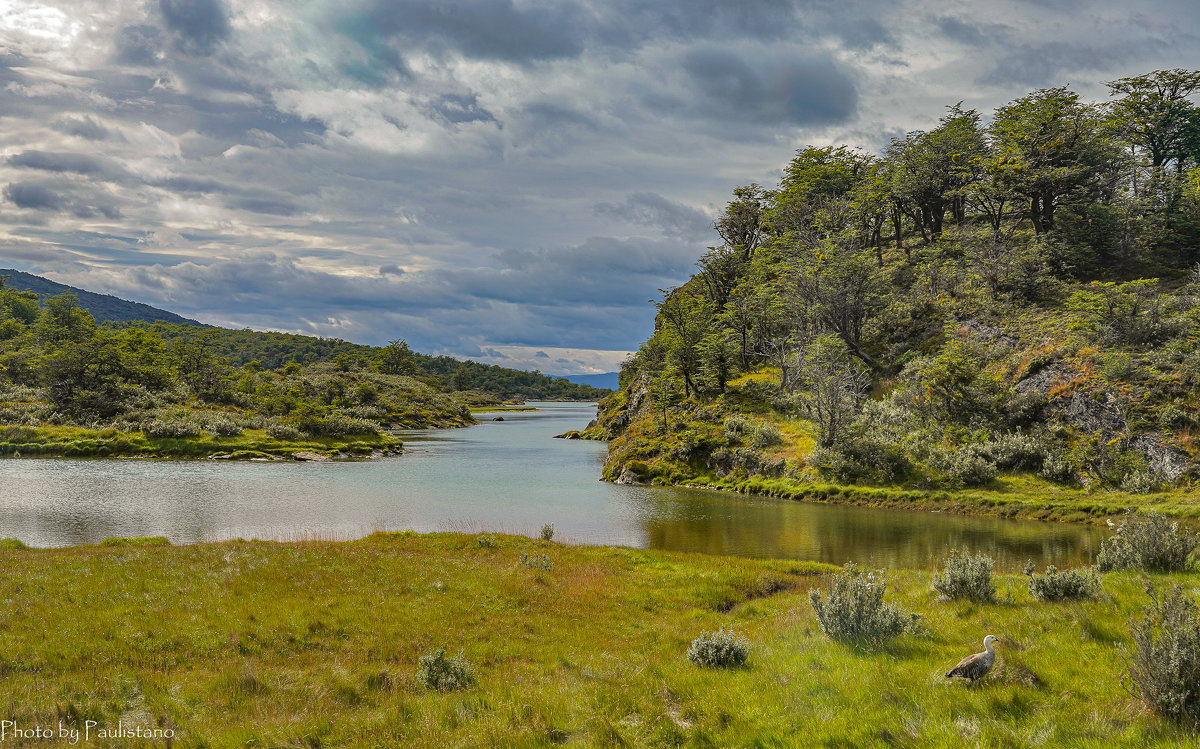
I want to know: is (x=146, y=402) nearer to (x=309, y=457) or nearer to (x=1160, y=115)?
(x=309, y=457)

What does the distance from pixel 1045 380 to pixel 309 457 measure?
80.7m

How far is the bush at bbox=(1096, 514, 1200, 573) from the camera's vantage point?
13586mm

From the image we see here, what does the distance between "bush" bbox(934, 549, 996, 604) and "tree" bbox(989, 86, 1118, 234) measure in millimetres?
63113

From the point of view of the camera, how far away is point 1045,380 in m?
43.8

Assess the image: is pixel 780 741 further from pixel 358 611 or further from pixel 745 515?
pixel 745 515

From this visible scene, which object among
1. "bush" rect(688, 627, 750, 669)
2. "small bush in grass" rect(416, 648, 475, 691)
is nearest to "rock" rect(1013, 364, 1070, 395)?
"bush" rect(688, 627, 750, 669)

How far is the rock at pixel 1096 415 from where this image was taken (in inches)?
1499

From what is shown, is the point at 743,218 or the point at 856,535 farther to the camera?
the point at 743,218

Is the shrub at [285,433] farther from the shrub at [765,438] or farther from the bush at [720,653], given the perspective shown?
the bush at [720,653]

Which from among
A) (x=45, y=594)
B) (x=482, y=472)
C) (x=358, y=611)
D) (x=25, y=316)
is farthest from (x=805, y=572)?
(x=25, y=316)

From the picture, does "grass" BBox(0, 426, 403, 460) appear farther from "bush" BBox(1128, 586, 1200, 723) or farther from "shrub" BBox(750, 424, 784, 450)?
"bush" BBox(1128, 586, 1200, 723)

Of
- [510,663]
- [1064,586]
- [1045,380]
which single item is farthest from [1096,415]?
[510,663]

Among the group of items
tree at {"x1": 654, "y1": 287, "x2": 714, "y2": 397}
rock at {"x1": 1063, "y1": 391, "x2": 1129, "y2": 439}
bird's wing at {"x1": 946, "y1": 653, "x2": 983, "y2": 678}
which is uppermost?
tree at {"x1": 654, "y1": 287, "x2": 714, "y2": 397}

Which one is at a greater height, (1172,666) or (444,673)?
(1172,666)
